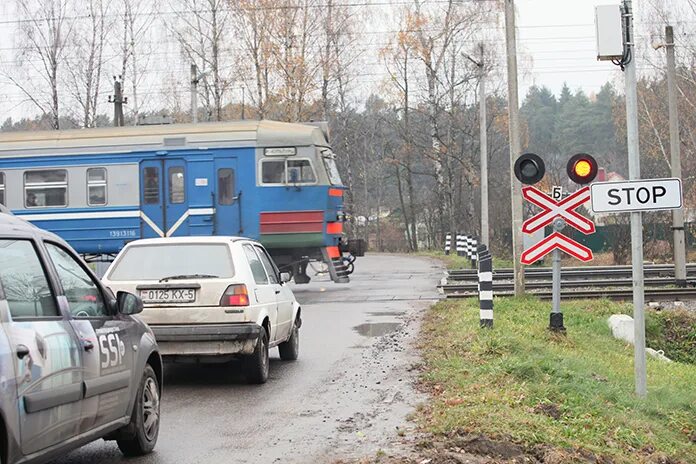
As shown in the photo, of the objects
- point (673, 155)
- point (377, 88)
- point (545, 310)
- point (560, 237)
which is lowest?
point (545, 310)

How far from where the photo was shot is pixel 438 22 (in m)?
52.0

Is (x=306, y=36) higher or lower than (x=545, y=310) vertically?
higher

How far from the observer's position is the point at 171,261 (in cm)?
1077

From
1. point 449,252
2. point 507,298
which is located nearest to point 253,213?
point 507,298

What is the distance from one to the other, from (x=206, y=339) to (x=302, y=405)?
146 cm

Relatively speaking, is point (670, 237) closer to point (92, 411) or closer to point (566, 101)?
point (92, 411)

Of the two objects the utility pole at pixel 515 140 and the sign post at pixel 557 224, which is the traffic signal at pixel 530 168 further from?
the utility pole at pixel 515 140

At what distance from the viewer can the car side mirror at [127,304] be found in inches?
270

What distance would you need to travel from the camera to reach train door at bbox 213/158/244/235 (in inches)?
937

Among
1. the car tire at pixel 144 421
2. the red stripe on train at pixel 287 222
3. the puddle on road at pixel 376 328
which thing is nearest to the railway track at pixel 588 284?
the red stripe on train at pixel 287 222

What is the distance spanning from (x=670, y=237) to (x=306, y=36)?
20430 millimetres

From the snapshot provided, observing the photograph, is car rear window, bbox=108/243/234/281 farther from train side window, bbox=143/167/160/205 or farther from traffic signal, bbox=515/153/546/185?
train side window, bbox=143/167/160/205

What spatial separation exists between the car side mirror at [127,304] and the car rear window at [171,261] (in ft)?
12.0

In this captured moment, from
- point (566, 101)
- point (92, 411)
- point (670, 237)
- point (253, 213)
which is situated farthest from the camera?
point (566, 101)
